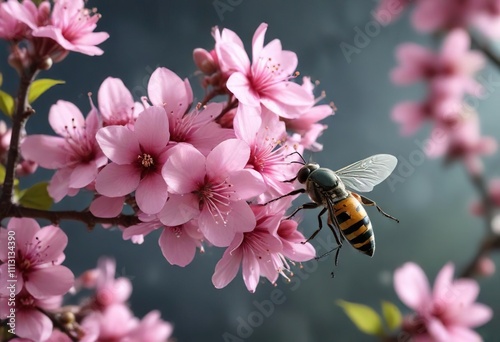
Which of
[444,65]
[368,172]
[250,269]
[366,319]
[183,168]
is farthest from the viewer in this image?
[444,65]

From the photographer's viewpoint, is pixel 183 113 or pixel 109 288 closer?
pixel 183 113

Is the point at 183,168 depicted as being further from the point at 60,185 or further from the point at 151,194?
the point at 60,185

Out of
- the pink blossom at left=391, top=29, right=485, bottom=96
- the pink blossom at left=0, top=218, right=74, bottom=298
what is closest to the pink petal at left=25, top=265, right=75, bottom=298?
the pink blossom at left=0, top=218, right=74, bottom=298

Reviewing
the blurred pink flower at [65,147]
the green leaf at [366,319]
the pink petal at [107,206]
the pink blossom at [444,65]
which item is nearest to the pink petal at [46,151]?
the blurred pink flower at [65,147]

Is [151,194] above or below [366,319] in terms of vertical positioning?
above

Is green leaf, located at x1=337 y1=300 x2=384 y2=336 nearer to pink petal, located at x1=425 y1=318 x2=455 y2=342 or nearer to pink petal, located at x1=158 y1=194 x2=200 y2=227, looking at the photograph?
pink petal, located at x1=425 y1=318 x2=455 y2=342

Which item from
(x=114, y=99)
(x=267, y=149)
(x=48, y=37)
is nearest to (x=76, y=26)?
(x=48, y=37)

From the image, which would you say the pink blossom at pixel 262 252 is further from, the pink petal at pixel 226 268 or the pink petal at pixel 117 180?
the pink petal at pixel 117 180
